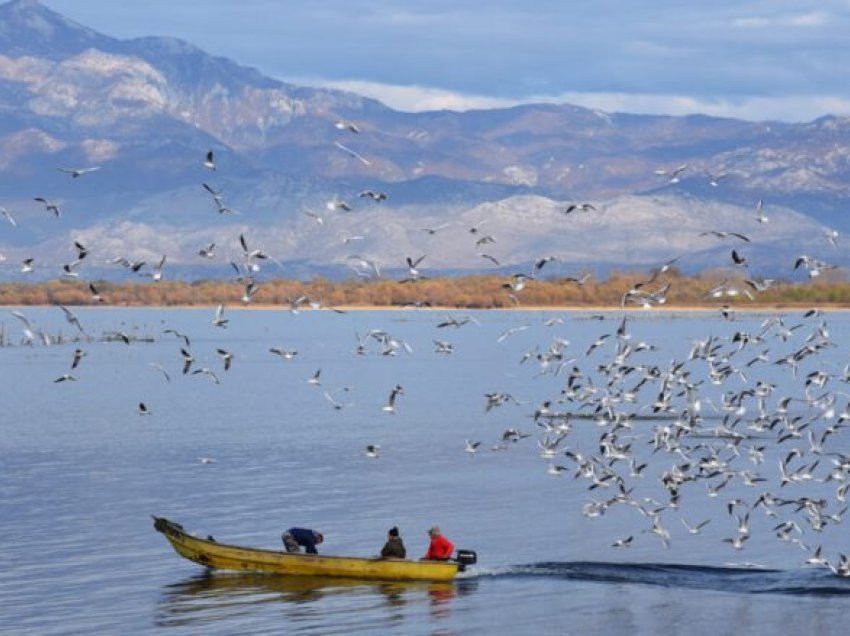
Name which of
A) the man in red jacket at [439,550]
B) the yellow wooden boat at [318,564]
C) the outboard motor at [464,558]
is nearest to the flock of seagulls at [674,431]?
the outboard motor at [464,558]

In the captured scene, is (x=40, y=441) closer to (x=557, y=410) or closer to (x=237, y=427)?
(x=237, y=427)

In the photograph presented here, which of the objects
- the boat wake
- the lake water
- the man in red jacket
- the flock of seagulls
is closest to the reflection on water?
the lake water

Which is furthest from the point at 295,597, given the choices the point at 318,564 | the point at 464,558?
the point at 464,558

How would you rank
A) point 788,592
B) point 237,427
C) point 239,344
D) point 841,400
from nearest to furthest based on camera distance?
point 788,592, point 237,427, point 841,400, point 239,344

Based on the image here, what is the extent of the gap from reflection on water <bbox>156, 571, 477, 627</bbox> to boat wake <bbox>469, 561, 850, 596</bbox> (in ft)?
6.71

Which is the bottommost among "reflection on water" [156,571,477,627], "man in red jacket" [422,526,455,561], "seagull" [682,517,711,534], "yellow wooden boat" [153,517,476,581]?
"reflection on water" [156,571,477,627]

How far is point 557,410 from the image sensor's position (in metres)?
95.1

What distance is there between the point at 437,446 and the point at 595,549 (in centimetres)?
2967

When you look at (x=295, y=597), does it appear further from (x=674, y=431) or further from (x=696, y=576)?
(x=674, y=431)

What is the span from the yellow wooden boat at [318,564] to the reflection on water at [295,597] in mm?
190

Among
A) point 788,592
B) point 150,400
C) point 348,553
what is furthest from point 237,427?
point 788,592

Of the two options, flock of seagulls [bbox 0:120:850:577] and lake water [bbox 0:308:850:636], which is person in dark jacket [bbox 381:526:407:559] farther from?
flock of seagulls [bbox 0:120:850:577]

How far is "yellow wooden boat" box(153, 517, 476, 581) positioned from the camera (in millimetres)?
46781

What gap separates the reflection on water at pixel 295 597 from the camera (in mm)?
44156
